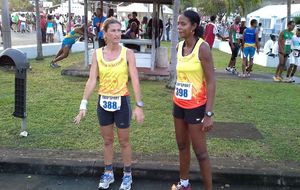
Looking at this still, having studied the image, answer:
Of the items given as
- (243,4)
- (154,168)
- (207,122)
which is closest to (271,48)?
(243,4)

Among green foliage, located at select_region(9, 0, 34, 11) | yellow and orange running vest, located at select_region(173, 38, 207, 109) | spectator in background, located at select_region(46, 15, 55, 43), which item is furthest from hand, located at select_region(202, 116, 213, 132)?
green foliage, located at select_region(9, 0, 34, 11)

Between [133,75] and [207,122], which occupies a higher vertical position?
[133,75]

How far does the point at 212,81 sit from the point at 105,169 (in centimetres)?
156

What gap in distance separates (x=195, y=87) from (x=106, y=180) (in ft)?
4.67

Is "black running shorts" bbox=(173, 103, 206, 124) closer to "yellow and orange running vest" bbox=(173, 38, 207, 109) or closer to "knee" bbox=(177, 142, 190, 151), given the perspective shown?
"yellow and orange running vest" bbox=(173, 38, 207, 109)

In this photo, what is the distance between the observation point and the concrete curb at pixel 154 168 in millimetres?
4477

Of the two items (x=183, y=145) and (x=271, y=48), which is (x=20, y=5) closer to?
(x=271, y=48)

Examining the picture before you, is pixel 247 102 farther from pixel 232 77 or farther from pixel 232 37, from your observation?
pixel 232 37

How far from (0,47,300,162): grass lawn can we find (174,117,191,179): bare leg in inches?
39.7

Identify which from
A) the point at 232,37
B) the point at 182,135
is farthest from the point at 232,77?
the point at 182,135

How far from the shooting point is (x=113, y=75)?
3.97 metres

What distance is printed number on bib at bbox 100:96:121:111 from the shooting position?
158 inches


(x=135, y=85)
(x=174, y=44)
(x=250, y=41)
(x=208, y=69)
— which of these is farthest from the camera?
(x=250, y=41)

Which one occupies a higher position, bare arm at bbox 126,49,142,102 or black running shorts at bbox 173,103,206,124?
bare arm at bbox 126,49,142,102
